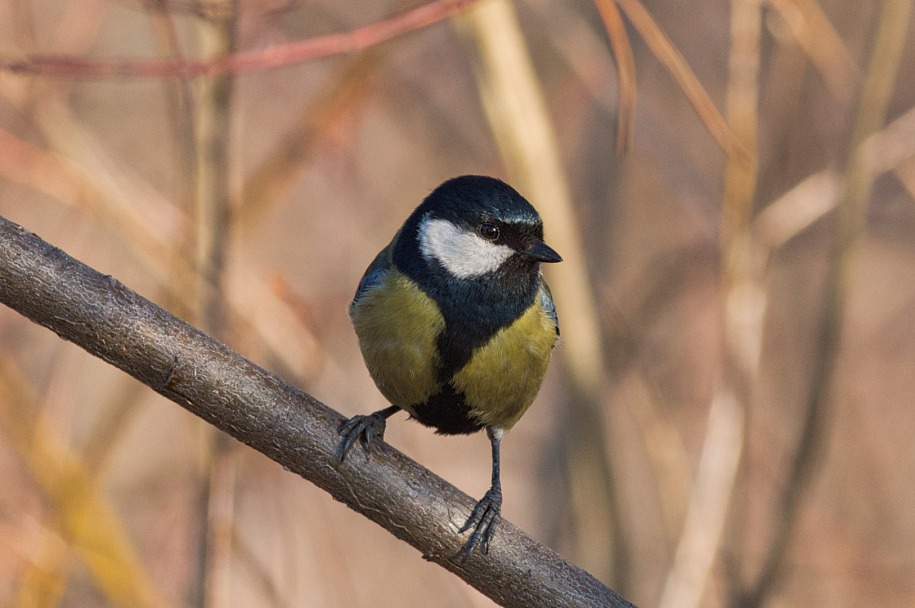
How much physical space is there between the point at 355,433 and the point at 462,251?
1.94 feet

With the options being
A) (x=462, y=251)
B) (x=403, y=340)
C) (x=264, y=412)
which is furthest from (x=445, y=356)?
(x=264, y=412)

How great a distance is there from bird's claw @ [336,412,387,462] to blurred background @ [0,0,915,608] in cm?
67

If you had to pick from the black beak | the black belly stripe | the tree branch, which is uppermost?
the black beak

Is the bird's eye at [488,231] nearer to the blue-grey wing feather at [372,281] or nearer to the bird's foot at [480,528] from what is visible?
the blue-grey wing feather at [372,281]

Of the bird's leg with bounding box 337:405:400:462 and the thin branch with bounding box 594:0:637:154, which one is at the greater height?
the thin branch with bounding box 594:0:637:154

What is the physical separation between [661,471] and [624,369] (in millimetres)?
389

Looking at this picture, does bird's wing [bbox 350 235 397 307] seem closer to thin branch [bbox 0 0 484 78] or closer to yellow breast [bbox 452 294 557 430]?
yellow breast [bbox 452 294 557 430]

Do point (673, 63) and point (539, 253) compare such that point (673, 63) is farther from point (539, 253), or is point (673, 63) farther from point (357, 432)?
point (357, 432)

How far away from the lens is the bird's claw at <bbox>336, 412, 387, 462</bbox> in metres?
1.72

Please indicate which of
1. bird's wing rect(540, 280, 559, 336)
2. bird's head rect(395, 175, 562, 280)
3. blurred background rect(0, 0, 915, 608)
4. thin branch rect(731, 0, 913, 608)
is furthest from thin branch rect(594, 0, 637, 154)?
thin branch rect(731, 0, 913, 608)

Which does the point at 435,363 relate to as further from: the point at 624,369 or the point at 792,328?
the point at 792,328

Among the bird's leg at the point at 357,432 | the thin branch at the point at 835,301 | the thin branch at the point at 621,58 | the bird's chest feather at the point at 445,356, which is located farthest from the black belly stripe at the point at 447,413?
the thin branch at the point at 835,301

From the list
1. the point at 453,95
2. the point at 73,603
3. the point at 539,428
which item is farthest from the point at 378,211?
the point at 73,603

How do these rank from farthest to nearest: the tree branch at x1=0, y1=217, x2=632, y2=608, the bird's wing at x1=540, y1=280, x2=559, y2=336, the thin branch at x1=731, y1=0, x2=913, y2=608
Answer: the thin branch at x1=731, y1=0, x2=913, y2=608, the bird's wing at x1=540, y1=280, x2=559, y2=336, the tree branch at x1=0, y1=217, x2=632, y2=608
